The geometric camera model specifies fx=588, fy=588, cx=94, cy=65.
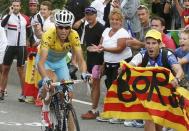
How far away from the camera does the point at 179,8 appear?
1246cm

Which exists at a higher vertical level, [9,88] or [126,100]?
[126,100]

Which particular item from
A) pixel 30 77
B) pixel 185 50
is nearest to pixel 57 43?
pixel 185 50

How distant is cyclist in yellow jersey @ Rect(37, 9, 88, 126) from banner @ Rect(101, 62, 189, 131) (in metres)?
0.60

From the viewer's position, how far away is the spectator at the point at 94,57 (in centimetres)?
1085

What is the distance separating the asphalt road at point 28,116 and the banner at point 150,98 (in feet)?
5.80

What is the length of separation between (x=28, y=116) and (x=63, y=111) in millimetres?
2809

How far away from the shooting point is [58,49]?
871 cm

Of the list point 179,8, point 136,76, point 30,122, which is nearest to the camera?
point 136,76

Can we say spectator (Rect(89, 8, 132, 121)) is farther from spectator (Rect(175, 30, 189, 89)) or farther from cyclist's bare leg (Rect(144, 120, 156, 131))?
cyclist's bare leg (Rect(144, 120, 156, 131))

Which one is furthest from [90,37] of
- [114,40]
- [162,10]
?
[162,10]

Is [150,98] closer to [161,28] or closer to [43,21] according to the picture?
[161,28]

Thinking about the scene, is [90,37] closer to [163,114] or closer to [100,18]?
[100,18]

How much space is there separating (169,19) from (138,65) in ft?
18.3

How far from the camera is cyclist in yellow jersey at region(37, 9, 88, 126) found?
27.5 ft
